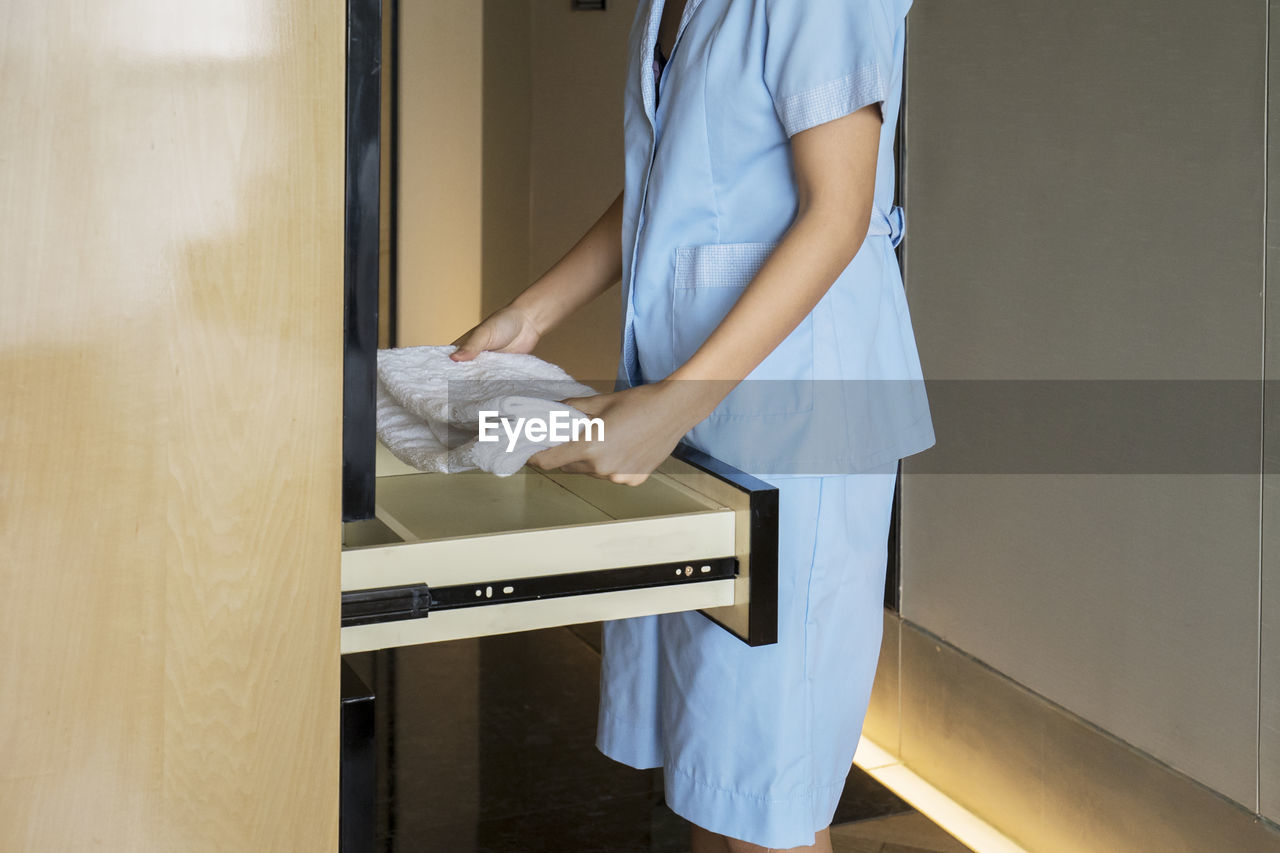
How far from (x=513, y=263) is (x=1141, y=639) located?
8.54ft

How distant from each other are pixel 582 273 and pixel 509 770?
1.07m

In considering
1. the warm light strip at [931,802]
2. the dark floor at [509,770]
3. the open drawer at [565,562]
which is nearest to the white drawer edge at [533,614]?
the open drawer at [565,562]

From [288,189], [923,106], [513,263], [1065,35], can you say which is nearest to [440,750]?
[923,106]

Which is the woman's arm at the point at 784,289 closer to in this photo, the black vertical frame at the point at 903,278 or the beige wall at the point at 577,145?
the black vertical frame at the point at 903,278

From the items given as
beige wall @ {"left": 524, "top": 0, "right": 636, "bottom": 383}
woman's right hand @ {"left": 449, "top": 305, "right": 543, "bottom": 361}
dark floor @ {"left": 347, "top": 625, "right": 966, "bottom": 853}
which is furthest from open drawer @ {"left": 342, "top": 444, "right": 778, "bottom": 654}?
beige wall @ {"left": 524, "top": 0, "right": 636, "bottom": 383}

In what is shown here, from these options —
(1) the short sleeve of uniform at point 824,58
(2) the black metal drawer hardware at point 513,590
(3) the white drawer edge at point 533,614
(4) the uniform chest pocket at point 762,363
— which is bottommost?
(3) the white drawer edge at point 533,614

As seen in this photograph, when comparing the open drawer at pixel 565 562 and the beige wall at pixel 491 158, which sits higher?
the beige wall at pixel 491 158

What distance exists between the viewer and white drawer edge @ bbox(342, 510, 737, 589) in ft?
2.65

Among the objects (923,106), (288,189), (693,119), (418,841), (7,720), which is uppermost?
(923,106)

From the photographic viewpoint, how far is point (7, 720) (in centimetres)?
63

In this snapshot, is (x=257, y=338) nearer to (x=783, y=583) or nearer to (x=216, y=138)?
(x=216, y=138)

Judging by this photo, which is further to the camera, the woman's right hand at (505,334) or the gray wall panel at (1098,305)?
the gray wall panel at (1098,305)

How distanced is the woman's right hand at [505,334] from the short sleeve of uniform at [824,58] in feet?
1.38

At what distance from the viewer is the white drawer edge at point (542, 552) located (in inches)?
31.8
